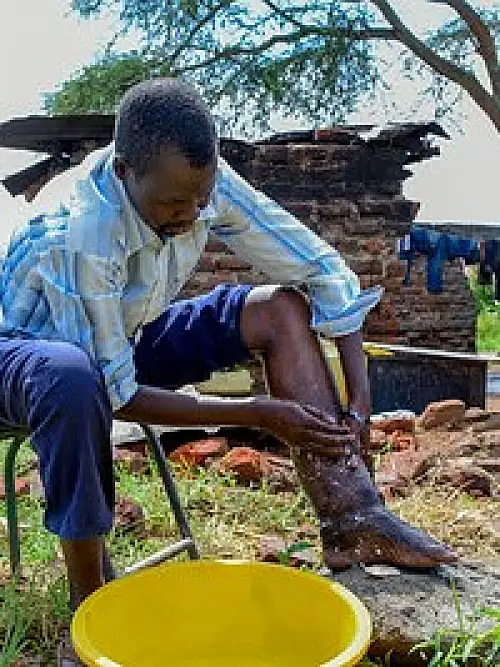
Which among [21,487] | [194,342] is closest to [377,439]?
[21,487]

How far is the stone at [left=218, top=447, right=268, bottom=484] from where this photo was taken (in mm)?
3508

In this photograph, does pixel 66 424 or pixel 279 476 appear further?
pixel 279 476

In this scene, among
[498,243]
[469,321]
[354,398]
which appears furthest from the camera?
[469,321]

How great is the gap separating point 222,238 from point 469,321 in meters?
7.09

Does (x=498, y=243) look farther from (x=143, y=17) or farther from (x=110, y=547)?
(x=110, y=547)

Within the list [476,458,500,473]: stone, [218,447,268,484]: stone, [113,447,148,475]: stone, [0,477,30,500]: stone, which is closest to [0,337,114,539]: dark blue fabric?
[0,477,30,500]: stone

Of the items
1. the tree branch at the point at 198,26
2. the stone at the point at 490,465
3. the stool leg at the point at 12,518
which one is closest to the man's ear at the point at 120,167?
the stool leg at the point at 12,518

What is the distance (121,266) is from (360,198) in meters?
6.65

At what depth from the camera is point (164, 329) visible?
2.42 metres

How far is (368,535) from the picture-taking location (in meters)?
2.20

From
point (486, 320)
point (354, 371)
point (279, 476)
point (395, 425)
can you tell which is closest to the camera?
point (354, 371)

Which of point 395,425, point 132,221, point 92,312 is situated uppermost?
point 132,221

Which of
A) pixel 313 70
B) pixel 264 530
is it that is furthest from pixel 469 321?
pixel 264 530

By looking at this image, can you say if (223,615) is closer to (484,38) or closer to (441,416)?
(441,416)
